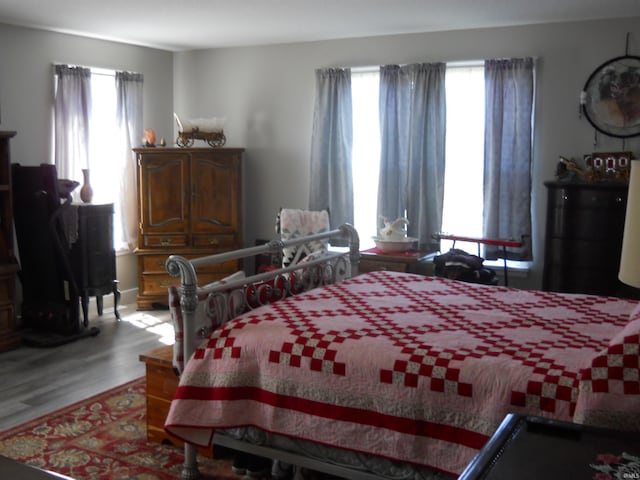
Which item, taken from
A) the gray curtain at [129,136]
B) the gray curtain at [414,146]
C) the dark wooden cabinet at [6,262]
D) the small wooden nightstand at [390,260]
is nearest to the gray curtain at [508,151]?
the gray curtain at [414,146]

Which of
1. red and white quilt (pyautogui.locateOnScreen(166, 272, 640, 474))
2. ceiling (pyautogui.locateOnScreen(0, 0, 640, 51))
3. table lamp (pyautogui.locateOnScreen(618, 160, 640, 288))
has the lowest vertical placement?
red and white quilt (pyautogui.locateOnScreen(166, 272, 640, 474))

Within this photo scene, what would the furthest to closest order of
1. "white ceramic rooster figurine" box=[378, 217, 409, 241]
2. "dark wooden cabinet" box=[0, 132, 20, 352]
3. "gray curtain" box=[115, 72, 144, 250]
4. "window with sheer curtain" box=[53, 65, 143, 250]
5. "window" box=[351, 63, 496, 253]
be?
"gray curtain" box=[115, 72, 144, 250] → "window with sheer curtain" box=[53, 65, 143, 250] → "window" box=[351, 63, 496, 253] → "white ceramic rooster figurine" box=[378, 217, 409, 241] → "dark wooden cabinet" box=[0, 132, 20, 352]

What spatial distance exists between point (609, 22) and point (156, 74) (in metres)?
4.01

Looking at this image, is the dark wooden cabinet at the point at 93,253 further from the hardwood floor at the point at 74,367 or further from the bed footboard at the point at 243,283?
the bed footboard at the point at 243,283

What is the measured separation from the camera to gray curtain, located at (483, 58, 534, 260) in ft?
16.9

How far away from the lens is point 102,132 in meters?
6.04

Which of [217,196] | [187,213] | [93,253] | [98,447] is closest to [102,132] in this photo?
[187,213]

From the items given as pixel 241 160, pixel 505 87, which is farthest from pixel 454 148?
pixel 241 160

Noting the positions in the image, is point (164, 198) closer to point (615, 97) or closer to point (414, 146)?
point (414, 146)

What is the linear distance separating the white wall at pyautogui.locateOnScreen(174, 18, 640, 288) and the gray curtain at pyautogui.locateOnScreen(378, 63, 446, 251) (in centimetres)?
21

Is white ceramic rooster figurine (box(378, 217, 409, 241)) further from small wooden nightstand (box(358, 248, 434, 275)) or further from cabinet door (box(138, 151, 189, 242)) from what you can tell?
cabinet door (box(138, 151, 189, 242))

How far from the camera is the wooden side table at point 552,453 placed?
141cm

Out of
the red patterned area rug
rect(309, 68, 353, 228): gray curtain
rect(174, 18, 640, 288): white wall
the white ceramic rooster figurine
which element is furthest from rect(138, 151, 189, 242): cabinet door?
the red patterned area rug

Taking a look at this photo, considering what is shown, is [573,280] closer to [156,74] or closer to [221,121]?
[221,121]
